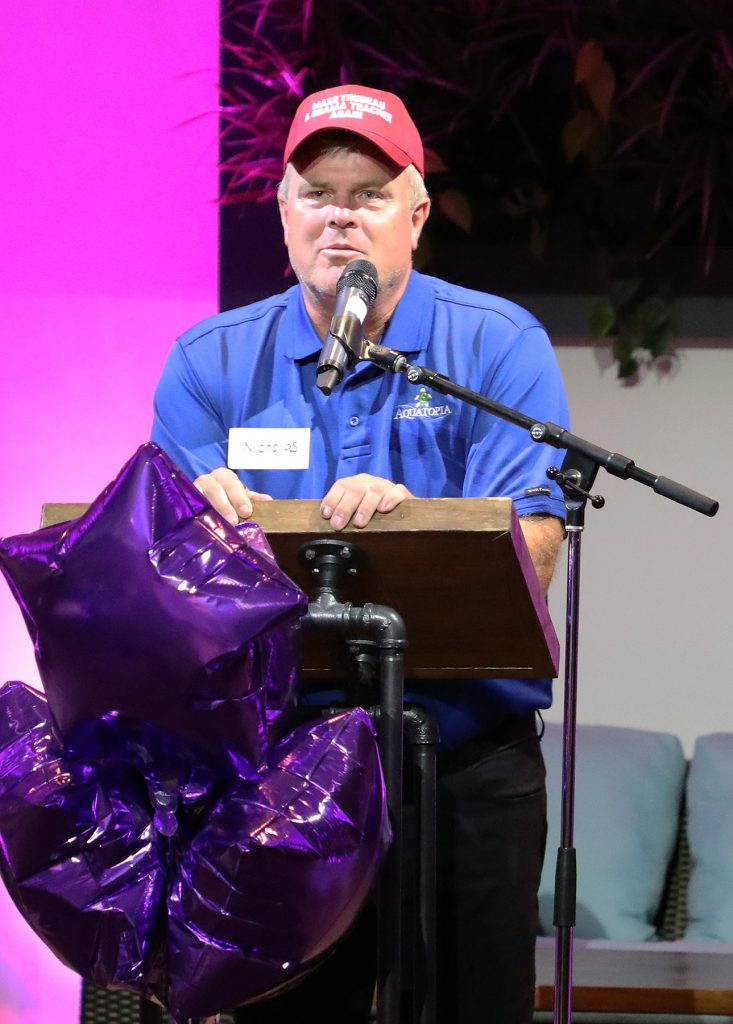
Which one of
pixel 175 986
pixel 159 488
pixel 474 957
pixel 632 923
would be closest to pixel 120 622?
pixel 159 488

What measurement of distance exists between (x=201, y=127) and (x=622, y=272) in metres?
1.09

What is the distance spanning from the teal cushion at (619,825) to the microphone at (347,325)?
1.64 m

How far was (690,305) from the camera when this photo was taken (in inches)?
126

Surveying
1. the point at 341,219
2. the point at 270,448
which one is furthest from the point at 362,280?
the point at 341,219

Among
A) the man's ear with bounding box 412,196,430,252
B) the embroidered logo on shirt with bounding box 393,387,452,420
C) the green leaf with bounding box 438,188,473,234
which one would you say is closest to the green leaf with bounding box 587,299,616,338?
the green leaf with bounding box 438,188,473,234

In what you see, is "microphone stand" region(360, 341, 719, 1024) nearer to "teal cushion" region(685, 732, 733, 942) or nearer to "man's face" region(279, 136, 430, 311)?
"man's face" region(279, 136, 430, 311)

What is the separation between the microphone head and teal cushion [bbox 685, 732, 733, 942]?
1832 millimetres

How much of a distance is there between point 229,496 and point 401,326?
70 cm

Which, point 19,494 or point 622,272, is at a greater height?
point 622,272

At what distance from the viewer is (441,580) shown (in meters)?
1.37

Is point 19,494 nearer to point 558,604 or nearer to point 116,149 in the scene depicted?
point 116,149

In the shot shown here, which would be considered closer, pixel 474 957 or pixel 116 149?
pixel 474 957

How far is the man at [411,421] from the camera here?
177 centimetres

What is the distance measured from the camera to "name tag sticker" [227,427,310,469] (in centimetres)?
181
